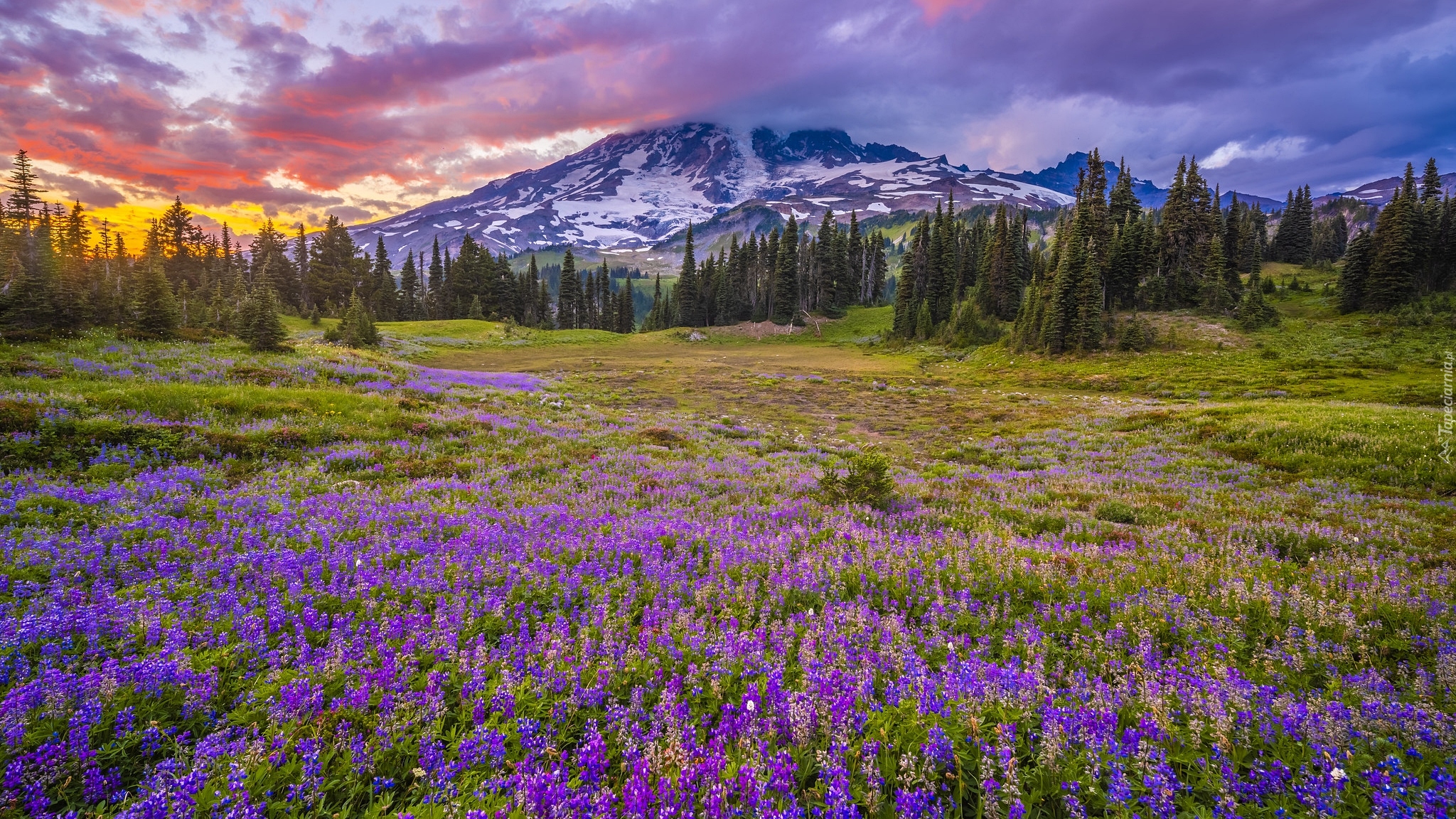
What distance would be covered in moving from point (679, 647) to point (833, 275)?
114 m

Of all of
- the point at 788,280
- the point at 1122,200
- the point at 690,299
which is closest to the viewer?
the point at 1122,200

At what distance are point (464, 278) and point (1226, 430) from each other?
117 meters

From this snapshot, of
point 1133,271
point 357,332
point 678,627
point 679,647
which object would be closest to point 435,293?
point 357,332

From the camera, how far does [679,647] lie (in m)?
5.04

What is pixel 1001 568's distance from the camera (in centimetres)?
690

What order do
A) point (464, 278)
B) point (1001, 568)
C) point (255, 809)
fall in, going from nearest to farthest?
point (255, 809) < point (1001, 568) < point (464, 278)

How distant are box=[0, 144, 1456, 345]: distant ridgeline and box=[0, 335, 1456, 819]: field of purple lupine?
73.9ft

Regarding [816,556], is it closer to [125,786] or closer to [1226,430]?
[125,786]

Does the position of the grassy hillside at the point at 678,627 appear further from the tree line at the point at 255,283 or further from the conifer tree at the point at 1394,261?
the conifer tree at the point at 1394,261

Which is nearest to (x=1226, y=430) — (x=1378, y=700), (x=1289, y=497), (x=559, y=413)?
(x=1289, y=497)

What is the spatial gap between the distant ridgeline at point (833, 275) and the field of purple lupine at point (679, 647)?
887 inches

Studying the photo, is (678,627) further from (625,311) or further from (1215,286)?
(625,311)

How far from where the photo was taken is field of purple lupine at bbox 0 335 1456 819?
3146 mm

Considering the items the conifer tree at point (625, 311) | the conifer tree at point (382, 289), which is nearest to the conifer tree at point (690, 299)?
the conifer tree at point (625, 311)
